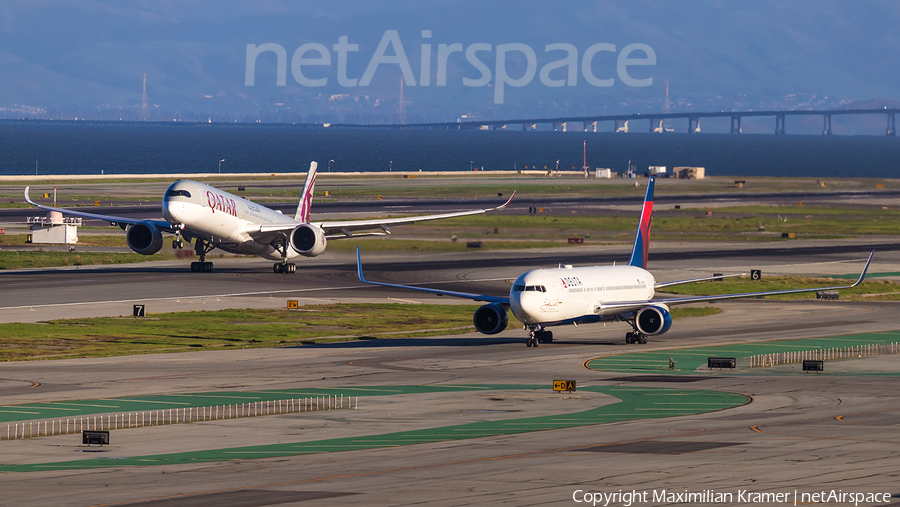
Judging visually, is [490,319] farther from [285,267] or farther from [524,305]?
[285,267]

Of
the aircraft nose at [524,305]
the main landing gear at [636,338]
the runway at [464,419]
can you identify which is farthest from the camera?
the main landing gear at [636,338]

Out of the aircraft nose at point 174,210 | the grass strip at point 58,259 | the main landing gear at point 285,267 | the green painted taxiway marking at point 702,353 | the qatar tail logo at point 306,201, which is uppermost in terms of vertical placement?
the qatar tail logo at point 306,201

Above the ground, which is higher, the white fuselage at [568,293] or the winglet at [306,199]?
the winglet at [306,199]

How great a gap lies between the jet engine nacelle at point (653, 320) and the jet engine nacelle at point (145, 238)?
40166 millimetres

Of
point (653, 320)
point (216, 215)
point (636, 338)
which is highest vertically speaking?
point (216, 215)

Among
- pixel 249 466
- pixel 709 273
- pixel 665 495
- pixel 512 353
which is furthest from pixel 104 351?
pixel 709 273

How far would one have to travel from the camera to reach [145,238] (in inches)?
3679

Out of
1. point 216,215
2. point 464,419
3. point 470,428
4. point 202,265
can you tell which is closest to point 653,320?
point 464,419

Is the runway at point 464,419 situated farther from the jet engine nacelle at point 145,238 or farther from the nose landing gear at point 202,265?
the nose landing gear at point 202,265

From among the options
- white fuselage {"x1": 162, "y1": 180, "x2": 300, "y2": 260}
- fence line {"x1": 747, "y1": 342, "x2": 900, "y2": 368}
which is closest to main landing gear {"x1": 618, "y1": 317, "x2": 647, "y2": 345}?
fence line {"x1": 747, "y1": 342, "x2": 900, "y2": 368}

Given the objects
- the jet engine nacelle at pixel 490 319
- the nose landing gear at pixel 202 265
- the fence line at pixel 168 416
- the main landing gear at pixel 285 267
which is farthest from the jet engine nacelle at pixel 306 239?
the fence line at pixel 168 416

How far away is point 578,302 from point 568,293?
3.10ft

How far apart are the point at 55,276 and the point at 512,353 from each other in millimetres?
46499

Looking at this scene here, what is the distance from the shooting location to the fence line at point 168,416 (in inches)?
1683
